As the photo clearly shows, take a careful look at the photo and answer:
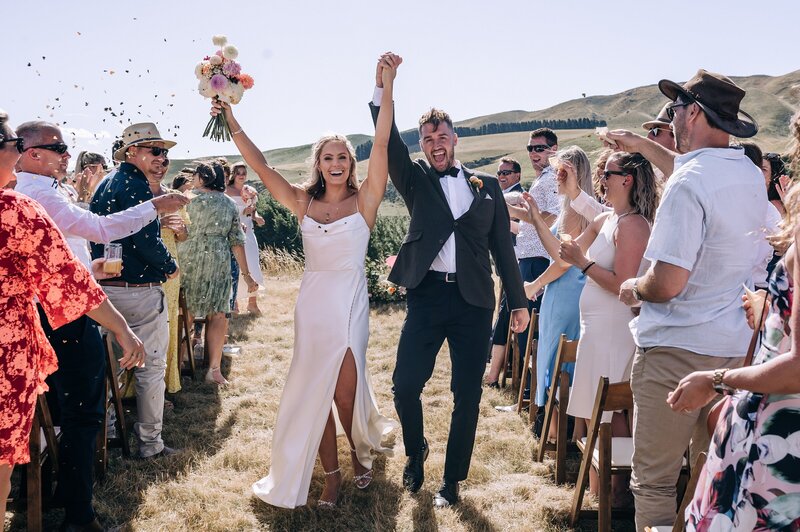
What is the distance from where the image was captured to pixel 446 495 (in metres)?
4.34

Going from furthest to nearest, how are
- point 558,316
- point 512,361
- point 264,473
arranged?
point 512,361 → point 558,316 → point 264,473

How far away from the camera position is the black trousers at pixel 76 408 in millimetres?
3758

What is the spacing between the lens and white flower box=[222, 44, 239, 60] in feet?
14.9

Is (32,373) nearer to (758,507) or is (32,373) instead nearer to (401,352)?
(401,352)

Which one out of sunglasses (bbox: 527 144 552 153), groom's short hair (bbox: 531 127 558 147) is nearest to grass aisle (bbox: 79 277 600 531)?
sunglasses (bbox: 527 144 552 153)

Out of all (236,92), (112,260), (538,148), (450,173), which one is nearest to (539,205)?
(538,148)

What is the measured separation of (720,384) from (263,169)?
312 cm

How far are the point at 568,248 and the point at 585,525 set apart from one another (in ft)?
5.71

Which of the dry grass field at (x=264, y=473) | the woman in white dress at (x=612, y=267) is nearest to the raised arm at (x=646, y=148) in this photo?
the woman in white dress at (x=612, y=267)

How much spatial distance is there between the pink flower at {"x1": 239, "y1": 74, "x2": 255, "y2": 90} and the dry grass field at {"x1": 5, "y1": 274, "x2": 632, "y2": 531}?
282cm

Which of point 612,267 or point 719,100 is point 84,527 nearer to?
point 612,267

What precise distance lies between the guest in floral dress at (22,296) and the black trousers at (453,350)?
2.19 meters

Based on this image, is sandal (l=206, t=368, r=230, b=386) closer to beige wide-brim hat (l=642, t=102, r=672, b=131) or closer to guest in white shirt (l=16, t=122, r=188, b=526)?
guest in white shirt (l=16, t=122, r=188, b=526)

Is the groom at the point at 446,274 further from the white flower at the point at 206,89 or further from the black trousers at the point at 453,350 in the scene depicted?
the white flower at the point at 206,89
